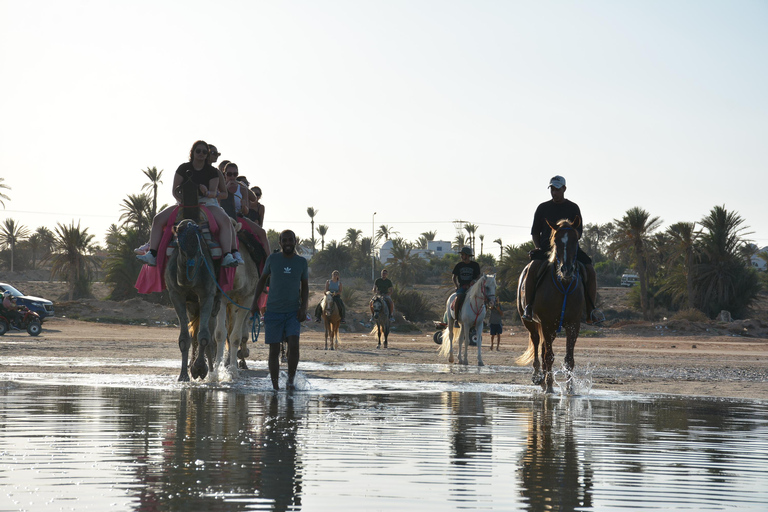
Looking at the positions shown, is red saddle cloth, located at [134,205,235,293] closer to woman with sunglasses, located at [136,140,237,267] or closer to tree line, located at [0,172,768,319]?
woman with sunglasses, located at [136,140,237,267]

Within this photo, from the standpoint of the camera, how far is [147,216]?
64.5 meters

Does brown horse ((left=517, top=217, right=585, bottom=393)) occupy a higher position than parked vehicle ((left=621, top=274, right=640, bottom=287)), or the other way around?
parked vehicle ((left=621, top=274, right=640, bottom=287))

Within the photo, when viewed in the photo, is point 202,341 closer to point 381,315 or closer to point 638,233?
point 381,315

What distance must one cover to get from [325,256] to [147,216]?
4528 cm

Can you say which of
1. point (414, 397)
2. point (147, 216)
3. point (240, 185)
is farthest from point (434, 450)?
point (147, 216)

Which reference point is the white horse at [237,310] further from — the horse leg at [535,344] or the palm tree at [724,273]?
the palm tree at [724,273]

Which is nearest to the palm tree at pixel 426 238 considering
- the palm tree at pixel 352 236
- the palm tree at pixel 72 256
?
the palm tree at pixel 352 236

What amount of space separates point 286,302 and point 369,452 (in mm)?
5216

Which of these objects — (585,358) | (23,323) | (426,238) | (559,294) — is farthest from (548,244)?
(426,238)

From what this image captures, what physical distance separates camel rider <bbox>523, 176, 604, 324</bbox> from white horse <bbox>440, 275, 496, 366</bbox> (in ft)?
20.9

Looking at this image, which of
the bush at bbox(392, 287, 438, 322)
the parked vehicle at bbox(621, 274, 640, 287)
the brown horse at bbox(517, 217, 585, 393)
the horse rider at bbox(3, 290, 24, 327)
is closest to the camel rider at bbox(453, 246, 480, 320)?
the brown horse at bbox(517, 217, 585, 393)

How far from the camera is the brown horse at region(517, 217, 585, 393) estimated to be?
12242 millimetres

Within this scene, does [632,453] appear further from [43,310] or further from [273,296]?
[43,310]

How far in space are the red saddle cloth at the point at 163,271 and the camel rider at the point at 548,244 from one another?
13.3 feet
